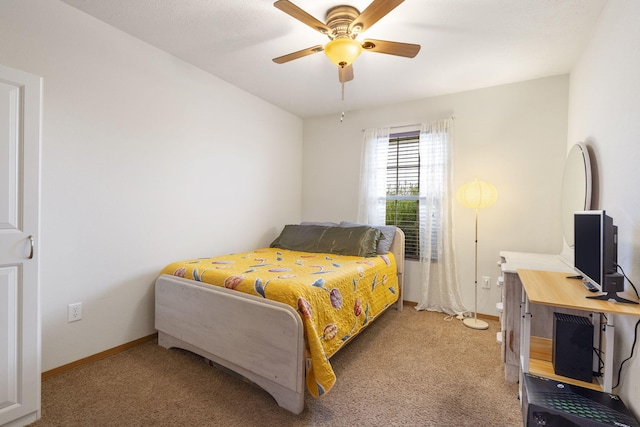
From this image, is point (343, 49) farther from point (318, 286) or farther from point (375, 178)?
point (375, 178)

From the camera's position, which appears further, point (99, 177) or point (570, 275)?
point (99, 177)

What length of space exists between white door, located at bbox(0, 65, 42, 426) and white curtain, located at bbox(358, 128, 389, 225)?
9.80 feet

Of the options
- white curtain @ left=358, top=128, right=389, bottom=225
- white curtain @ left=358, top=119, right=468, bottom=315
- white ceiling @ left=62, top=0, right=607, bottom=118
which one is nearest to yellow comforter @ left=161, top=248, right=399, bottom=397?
white curtain @ left=358, top=119, right=468, bottom=315

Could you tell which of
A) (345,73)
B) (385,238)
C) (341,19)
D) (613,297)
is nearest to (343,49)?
(341,19)

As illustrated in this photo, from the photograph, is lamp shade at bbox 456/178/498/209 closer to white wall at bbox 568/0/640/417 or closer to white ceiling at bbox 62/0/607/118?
white wall at bbox 568/0/640/417

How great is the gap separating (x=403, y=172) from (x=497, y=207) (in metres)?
1.08

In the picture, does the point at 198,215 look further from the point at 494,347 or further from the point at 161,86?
the point at 494,347

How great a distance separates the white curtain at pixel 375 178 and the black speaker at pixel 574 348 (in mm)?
2292

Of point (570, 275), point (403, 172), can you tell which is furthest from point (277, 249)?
point (570, 275)

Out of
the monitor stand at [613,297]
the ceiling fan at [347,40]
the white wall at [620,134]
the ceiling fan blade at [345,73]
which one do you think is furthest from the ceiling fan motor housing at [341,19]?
the monitor stand at [613,297]

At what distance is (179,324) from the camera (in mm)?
2180

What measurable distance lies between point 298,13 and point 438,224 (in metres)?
2.52

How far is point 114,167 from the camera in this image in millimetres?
2225

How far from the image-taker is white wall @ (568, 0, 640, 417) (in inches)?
51.9
